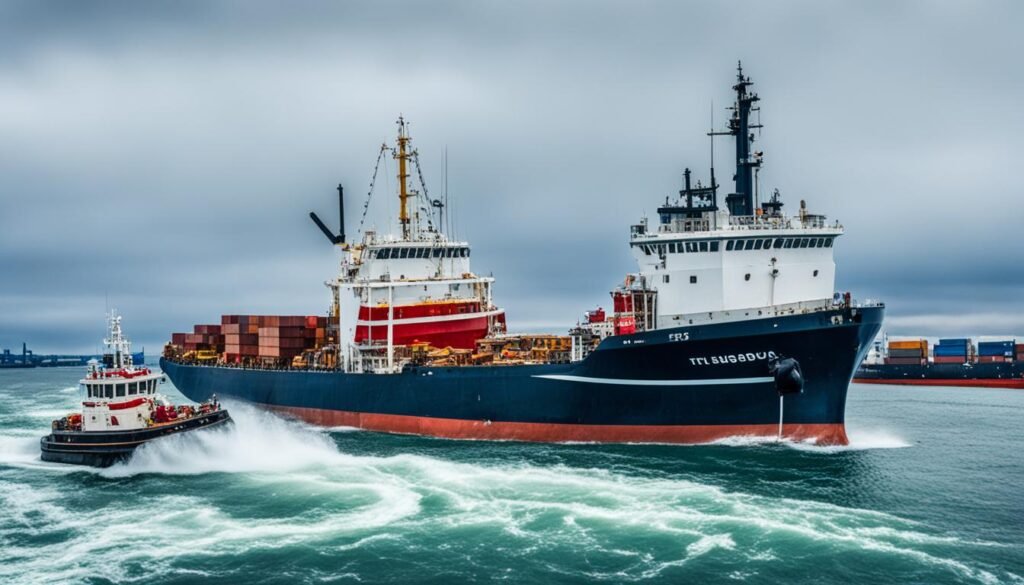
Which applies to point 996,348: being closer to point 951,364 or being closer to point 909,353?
point 951,364

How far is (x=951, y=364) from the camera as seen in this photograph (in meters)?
83.2

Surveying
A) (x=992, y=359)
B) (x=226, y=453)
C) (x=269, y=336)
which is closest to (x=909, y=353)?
(x=992, y=359)

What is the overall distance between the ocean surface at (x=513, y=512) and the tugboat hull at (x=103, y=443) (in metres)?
0.48

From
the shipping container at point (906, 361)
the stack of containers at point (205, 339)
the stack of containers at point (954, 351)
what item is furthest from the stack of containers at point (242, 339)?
the stack of containers at point (954, 351)

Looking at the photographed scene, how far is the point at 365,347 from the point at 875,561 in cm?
3089

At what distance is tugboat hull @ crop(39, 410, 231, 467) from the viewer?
34812mm

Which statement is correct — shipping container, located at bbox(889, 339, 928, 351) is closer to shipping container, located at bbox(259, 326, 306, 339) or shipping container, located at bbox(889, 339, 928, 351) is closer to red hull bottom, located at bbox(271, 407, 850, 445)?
red hull bottom, located at bbox(271, 407, 850, 445)

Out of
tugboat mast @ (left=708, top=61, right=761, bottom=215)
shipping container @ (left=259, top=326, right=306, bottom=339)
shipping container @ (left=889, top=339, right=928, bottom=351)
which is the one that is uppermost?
tugboat mast @ (left=708, top=61, right=761, bottom=215)

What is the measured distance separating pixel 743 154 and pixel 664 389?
1216cm

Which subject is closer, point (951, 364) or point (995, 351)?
point (951, 364)

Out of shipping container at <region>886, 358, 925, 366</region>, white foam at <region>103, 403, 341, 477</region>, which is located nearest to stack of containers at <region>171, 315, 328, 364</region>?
white foam at <region>103, 403, 341, 477</region>

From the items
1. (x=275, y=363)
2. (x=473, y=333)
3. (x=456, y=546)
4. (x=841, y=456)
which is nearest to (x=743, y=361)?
(x=841, y=456)

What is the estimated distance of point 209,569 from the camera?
70.0ft

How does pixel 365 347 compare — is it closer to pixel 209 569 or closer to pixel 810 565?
pixel 209 569
